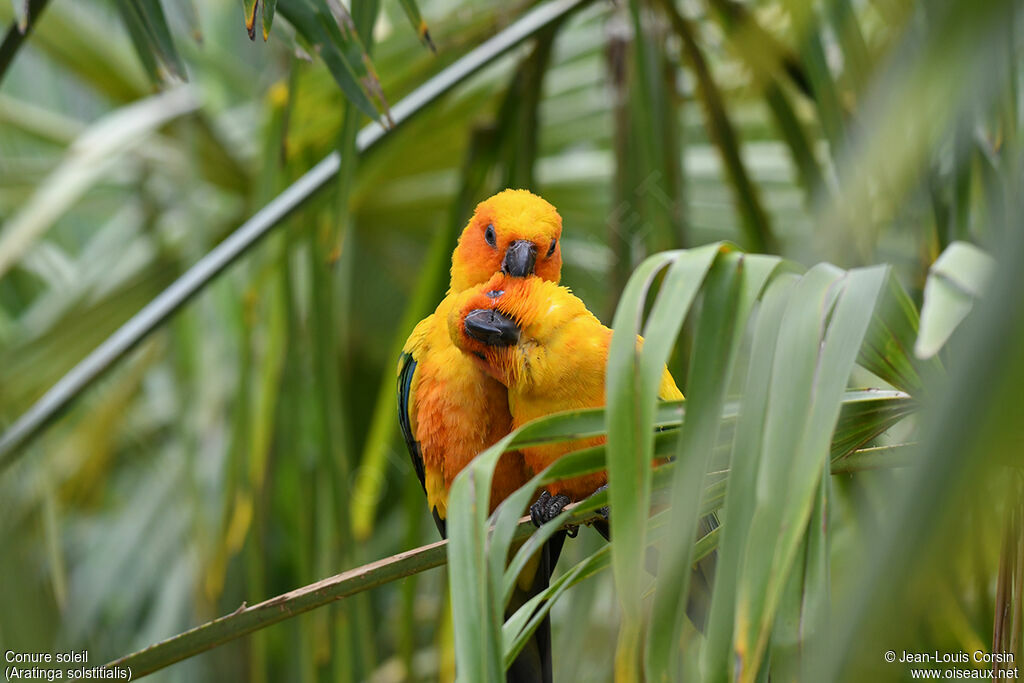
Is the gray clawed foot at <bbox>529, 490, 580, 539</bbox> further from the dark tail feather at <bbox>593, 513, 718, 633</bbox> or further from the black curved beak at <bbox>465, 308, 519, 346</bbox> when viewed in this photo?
the black curved beak at <bbox>465, 308, 519, 346</bbox>

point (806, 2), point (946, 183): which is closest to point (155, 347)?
point (946, 183)

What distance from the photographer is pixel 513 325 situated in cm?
106

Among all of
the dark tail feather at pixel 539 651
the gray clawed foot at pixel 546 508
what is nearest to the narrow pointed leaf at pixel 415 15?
the gray clawed foot at pixel 546 508

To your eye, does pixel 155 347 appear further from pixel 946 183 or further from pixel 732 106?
pixel 946 183

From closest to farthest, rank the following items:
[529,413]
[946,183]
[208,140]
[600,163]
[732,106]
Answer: [529,413]
[946,183]
[732,106]
[600,163]
[208,140]

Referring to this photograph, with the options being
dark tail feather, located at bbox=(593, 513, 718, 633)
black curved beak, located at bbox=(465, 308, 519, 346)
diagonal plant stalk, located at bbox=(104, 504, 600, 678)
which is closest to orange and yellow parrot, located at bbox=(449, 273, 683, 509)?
black curved beak, located at bbox=(465, 308, 519, 346)

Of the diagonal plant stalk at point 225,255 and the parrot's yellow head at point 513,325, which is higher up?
the diagonal plant stalk at point 225,255

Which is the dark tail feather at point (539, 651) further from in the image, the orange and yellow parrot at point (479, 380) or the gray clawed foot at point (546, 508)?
the gray clawed foot at point (546, 508)

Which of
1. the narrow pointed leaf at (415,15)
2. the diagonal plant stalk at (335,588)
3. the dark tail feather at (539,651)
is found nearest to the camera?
the diagonal plant stalk at (335,588)

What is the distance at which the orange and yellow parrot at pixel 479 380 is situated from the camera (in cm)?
112

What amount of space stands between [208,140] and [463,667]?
2.20 meters

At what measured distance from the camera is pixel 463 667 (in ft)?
1.94

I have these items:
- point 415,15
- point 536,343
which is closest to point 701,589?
point 536,343

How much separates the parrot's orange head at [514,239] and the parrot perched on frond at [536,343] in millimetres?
33
